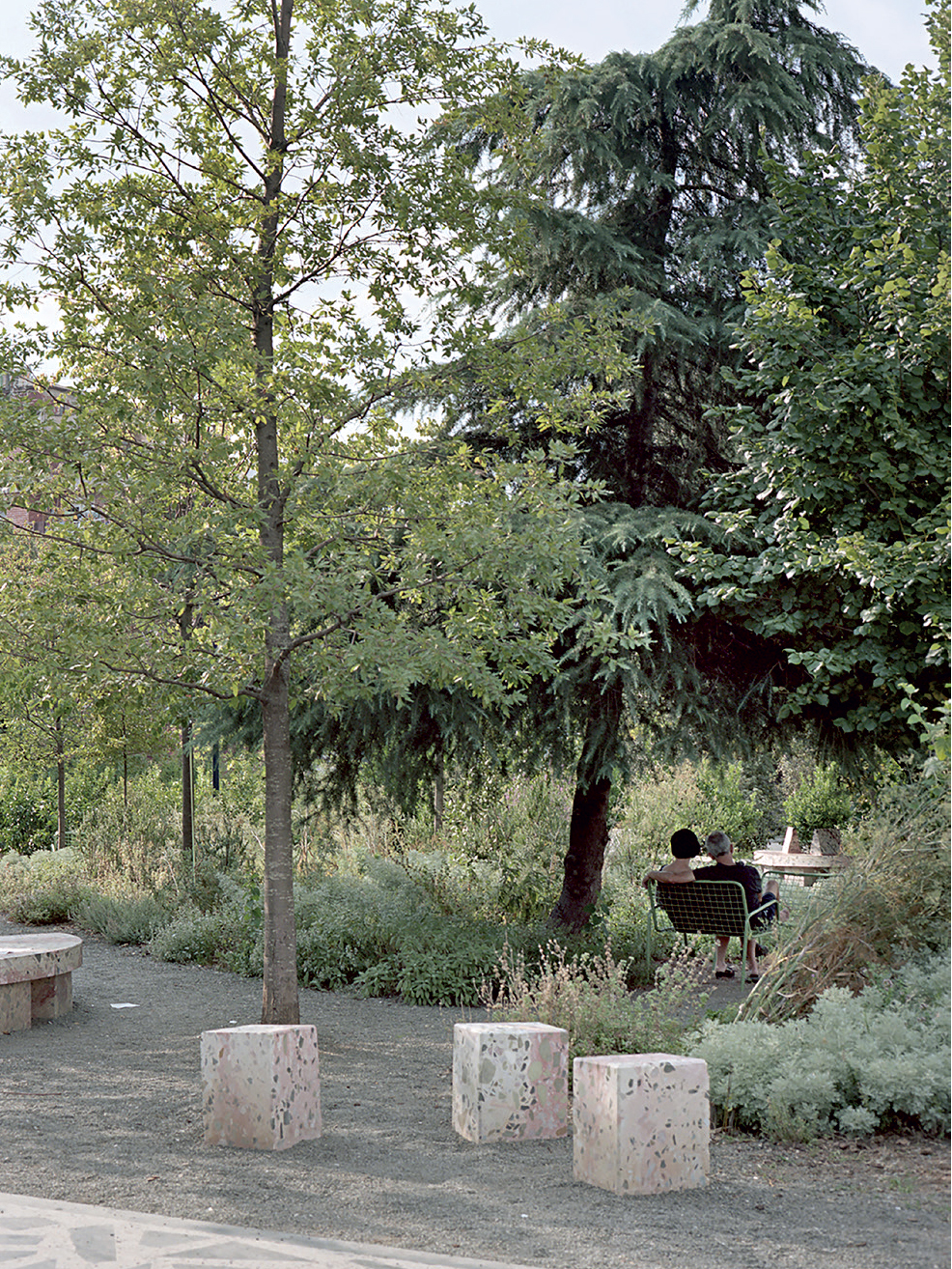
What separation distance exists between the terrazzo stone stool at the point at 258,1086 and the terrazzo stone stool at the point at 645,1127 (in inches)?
49.4

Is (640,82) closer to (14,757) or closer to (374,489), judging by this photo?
(374,489)

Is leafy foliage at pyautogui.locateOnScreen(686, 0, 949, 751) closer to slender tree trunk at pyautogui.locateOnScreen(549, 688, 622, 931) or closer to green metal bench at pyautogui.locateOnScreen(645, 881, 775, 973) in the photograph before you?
green metal bench at pyautogui.locateOnScreen(645, 881, 775, 973)

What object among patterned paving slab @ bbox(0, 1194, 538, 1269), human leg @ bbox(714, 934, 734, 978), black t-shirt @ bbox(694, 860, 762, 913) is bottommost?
human leg @ bbox(714, 934, 734, 978)

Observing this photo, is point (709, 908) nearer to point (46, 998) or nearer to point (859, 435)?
point (859, 435)

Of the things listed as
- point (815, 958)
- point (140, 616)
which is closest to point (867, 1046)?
point (815, 958)

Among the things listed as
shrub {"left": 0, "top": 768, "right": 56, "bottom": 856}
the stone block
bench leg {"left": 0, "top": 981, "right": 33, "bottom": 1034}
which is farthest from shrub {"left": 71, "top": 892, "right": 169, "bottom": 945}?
the stone block

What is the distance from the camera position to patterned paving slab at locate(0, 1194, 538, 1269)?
3.55 meters

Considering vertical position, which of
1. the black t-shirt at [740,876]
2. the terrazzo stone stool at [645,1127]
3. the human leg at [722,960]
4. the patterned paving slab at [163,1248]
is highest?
the black t-shirt at [740,876]

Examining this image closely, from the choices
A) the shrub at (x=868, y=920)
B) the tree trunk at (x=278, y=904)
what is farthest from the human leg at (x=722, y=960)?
the tree trunk at (x=278, y=904)

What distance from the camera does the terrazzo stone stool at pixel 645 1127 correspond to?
13.9 ft

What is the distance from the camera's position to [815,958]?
19.4 ft

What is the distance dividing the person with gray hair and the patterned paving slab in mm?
4679

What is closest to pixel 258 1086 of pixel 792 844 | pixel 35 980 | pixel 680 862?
pixel 35 980

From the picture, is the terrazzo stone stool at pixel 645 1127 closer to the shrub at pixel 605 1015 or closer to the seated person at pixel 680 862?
the shrub at pixel 605 1015
